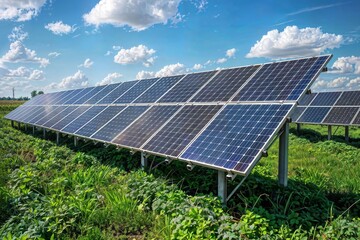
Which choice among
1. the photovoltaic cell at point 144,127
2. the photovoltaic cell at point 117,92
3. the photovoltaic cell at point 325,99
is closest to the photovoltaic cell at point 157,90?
the photovoltaic cell at point 144,127

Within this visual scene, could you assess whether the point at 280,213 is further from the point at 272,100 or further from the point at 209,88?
the point at 209,88

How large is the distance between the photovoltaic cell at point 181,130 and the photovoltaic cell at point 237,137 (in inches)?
13.8

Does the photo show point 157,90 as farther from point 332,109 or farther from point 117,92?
point 332,109

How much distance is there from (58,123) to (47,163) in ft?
18.5

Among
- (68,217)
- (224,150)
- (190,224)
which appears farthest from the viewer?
(224,150)

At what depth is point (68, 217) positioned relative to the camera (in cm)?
618

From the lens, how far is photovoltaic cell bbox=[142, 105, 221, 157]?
7.81m

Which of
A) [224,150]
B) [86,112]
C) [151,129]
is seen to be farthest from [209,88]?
[86,112]

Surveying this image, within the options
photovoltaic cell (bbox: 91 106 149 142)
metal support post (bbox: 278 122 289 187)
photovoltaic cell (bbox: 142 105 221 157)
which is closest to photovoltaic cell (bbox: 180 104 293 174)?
photovoltaic cell (bbox: 142 105 221 157)

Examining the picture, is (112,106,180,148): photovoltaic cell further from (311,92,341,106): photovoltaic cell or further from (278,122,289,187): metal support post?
(311,92,341,106): photovoltaic cell

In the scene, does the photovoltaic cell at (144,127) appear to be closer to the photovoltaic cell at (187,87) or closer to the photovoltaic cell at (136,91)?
the photovoltaic cell at (187,87)

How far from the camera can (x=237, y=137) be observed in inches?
270

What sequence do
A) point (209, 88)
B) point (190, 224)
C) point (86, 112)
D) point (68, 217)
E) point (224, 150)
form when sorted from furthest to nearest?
point (86, 112) < point (209, 88) < point (224, 150) < point (68, 217) < point (190, 224)

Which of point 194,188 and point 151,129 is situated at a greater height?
point 151,129
